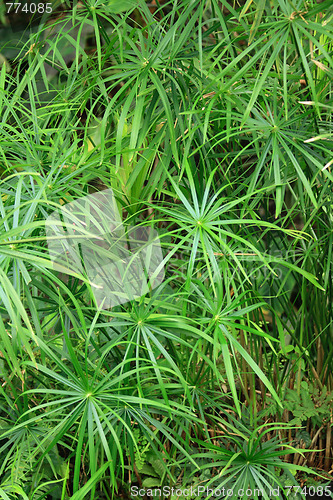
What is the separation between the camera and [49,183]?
704mm

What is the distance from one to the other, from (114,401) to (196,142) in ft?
1.42

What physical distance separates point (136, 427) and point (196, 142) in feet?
1.70

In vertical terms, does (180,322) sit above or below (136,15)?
below

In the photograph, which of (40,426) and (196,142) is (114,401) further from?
(196,142)

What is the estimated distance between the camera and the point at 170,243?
79 centimetres

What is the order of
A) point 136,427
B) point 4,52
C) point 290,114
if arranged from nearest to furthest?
point 290,114, point 136,427, point 4,52

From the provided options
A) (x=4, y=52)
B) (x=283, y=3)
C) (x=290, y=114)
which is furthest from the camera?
(x=4, y=52)

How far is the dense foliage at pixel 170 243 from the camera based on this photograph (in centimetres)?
65

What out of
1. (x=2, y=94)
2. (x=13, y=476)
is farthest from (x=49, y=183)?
(x=13, y=476)

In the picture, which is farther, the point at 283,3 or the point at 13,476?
the point at 13,476

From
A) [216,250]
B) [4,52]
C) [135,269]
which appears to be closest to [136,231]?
[135,269]

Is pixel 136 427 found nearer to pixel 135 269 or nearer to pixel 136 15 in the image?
pixel 135 269

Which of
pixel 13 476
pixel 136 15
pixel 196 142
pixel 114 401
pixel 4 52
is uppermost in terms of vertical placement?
pixel 136 15

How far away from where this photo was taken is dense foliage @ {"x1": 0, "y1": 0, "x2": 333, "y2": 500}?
65 cm
